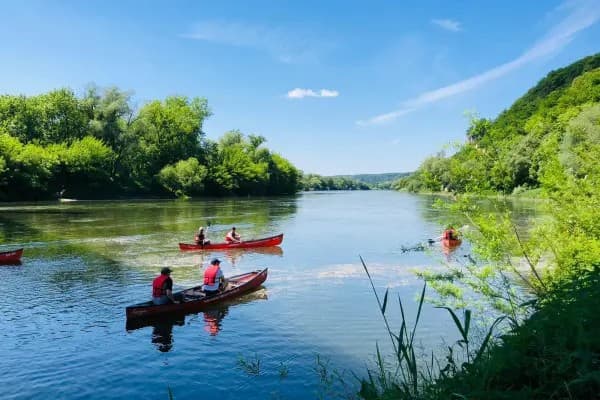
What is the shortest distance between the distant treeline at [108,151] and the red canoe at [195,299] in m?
61.3

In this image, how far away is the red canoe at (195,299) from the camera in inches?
592

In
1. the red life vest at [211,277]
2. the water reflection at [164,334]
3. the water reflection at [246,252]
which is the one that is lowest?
the water reflection at [164,334]

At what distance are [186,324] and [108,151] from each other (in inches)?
3140

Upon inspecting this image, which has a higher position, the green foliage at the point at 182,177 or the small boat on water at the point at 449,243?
the green foliage at the point at 182,177

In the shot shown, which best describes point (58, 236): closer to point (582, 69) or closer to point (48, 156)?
point (48, 156)

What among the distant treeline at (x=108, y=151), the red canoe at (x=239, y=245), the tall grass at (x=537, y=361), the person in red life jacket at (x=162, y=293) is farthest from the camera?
the distant treeline at (x=108, y=151)

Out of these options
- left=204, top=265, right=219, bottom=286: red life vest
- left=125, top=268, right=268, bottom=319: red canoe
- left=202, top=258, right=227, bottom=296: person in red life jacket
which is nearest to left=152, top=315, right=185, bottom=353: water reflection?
left=125, top=268, right=268, bottom=319: red canoe

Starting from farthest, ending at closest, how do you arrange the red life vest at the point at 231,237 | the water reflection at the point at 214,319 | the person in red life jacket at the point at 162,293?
the red life vest at the point at 231,237 → the person in red life jacket at the point at 162,293 → the water reflection at the point at 214,319

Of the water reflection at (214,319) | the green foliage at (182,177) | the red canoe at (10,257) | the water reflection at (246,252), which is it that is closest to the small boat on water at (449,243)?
the water reflection at (246,252)

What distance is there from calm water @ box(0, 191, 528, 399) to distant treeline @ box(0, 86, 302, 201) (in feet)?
169

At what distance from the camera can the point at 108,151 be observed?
87750 millimetres

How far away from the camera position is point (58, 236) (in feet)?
112

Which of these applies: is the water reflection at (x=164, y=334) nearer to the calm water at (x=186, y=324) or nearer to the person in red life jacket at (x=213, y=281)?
the calm water at (x=186, y=324)

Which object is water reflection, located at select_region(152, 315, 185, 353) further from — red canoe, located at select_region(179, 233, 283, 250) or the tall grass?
red canoe, located at select_region(179, 233, 283, 250)
